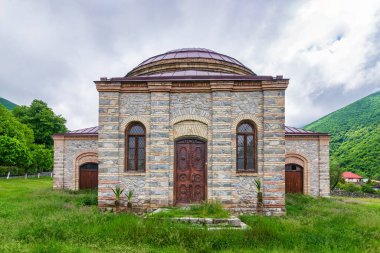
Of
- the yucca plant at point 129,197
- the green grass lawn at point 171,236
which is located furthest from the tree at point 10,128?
the green grass lawn at point 171,236

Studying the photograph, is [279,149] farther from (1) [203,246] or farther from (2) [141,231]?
(2) [141,231]

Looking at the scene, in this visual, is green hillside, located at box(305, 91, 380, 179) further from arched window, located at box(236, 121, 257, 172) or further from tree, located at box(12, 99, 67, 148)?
tree, located at box(12, 99, 67, 148)

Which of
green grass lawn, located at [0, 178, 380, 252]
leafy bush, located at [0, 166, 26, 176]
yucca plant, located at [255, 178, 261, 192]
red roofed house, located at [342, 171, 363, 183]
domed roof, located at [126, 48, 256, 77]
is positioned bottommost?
red roofed house, located at [342, 171, 363, 183]

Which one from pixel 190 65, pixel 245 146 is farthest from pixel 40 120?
pixel 245 146

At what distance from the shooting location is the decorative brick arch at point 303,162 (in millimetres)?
15992

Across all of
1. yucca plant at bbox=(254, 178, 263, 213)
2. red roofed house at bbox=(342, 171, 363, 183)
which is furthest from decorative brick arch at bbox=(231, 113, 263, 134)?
red roofed house at bbox=(342, 171, 363, 183)

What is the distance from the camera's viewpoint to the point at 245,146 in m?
10.7

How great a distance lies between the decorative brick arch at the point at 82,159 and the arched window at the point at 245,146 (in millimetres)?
10331

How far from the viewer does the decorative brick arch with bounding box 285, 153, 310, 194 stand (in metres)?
16.0

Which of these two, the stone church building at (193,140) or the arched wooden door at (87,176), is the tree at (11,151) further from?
the stone church building at (193,140)

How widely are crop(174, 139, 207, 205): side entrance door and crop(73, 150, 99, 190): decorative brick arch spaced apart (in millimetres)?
8319

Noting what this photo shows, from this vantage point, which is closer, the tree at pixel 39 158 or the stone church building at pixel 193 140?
the stone church building at pixel 193 140

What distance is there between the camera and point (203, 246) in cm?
632

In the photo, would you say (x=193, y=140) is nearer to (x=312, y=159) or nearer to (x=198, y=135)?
(x=198, y=135)
